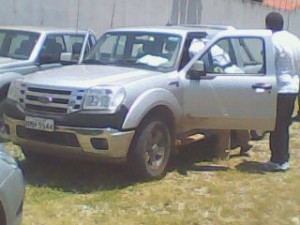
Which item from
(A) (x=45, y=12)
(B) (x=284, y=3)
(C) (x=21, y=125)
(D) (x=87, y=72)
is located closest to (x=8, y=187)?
(C) (x=21, y=125)

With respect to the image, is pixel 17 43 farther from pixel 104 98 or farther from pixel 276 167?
pixel 276 167

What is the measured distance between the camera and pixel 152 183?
657 cm

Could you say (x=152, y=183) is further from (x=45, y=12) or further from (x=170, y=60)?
(x=45, y=12)

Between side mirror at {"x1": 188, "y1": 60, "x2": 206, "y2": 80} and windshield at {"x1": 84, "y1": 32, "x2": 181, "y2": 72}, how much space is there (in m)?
0.22

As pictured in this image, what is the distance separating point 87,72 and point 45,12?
18.9 ft

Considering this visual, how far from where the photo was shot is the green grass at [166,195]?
550 cm

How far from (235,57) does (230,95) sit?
0.93 meters

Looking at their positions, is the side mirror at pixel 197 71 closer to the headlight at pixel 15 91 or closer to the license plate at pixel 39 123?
the license plate at pixel 39 123

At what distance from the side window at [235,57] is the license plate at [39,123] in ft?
6.80

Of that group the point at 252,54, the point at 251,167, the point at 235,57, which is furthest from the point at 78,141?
the point at 252,54

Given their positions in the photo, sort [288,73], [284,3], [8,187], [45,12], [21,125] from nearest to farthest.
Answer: [8,187] → [21,125] → [288,73] → [45,12] → [284,3]

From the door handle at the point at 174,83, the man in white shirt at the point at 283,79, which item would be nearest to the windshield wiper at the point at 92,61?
the door handle at the point at 174,83

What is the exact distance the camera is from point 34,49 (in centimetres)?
877

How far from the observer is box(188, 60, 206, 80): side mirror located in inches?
273
